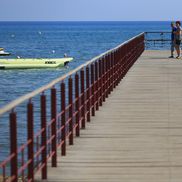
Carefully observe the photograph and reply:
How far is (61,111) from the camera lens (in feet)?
41.1

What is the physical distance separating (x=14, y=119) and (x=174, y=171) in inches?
135

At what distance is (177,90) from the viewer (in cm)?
2389

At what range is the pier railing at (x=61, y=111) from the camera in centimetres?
914

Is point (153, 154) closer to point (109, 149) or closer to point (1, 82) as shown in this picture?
point (109, 149)

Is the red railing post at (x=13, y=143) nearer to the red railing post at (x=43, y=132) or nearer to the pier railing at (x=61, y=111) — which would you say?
the pier railing at (x=61, y=111)

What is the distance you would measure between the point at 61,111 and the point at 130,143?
5.85 feet

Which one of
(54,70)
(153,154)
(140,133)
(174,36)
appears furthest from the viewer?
(54,70)

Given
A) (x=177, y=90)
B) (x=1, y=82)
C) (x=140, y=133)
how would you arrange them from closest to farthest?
(x=140, y=133) → (x=177, y=90) → (x=1, y=82)

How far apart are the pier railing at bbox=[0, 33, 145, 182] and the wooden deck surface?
0.25 metres

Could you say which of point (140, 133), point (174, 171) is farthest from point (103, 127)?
point (174, 171)

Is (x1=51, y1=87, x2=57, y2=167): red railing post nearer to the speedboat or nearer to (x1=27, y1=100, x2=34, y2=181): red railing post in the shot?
(x1=27, y1=100, x2=34, y2=181): red railing post

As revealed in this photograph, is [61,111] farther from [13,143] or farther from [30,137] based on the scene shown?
[13,143]

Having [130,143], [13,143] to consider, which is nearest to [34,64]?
[130,143]

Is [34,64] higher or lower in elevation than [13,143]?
higher
